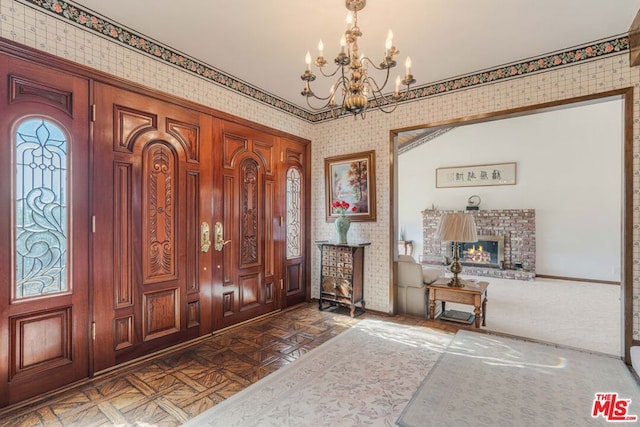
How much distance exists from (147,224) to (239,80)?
2.01 metres

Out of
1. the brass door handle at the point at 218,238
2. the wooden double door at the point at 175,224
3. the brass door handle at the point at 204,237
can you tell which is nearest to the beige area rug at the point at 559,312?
the wooden double door at the point at 175,224

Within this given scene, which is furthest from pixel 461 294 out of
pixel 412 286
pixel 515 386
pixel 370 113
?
pixel 370 113

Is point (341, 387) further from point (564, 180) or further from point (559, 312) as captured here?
point (564, 180)

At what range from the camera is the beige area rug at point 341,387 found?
1.87 meters

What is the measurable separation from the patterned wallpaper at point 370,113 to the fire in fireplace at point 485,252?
4839 millimetres

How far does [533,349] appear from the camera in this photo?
112 inches

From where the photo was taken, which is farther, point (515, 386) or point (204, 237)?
point (204, 237)

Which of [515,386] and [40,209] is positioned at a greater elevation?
[40,209]

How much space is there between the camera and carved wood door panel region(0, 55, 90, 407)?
197cm

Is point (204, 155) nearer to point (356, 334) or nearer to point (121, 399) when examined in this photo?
point (121, 399)

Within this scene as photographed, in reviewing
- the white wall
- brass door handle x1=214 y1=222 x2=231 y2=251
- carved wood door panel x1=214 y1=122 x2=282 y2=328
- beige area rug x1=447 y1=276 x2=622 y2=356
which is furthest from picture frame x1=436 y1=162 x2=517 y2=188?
brass door handle x1=214 y1=222 x2=231 y2=251

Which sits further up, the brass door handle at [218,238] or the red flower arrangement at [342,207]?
the red flower arrangement at [342,207]

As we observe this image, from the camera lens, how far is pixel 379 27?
2.48 metres

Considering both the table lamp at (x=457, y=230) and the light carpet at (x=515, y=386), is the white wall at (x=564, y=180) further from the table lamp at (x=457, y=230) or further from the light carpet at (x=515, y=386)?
the light carpet at (x=515, y=386)
